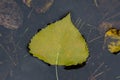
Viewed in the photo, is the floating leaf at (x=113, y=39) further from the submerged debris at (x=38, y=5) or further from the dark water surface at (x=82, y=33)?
the submerged debris at (x=38, y=5)

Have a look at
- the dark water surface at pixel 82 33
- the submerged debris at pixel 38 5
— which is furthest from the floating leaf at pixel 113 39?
the submerged debris at pixel 38 5

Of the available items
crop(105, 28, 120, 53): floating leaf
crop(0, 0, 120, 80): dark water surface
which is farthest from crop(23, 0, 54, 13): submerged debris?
crop(105, 28, 120, 53): floating leaf

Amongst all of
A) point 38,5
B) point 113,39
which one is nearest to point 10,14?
point 38,5

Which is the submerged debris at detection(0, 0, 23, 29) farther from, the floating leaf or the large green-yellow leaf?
the floating leaf

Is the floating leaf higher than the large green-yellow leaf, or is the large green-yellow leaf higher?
the large green-yellow leaf

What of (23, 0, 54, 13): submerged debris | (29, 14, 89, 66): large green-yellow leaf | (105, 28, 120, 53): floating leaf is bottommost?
(105, 28, 120, 53): floating leaf

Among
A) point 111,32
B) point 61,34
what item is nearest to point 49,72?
point 61,34
